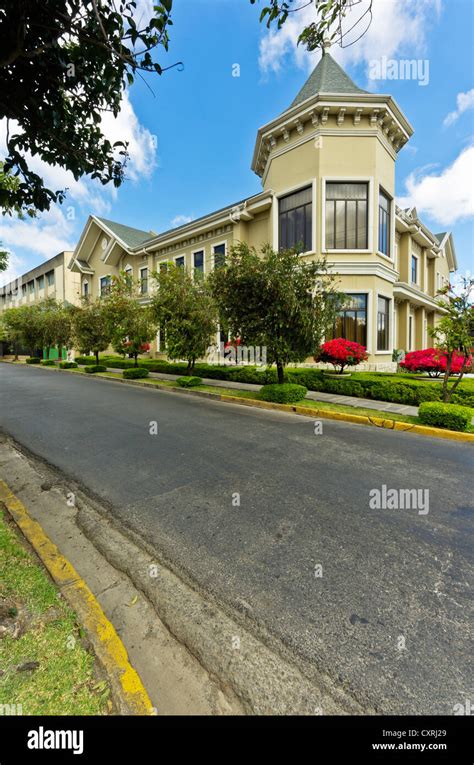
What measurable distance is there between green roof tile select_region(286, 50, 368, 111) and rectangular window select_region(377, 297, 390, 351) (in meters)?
10.4

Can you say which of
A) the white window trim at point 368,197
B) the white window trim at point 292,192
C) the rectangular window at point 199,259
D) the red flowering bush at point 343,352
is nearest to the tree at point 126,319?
the rectangular window at point 199,259

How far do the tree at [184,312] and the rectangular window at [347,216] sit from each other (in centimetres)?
757

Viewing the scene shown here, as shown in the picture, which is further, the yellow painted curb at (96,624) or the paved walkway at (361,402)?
the paved walkway at (361,402)

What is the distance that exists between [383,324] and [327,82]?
12.8 m

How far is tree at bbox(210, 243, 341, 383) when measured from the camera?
9.21m

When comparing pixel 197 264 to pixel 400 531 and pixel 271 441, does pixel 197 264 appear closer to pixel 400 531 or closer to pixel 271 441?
pixel 271 441

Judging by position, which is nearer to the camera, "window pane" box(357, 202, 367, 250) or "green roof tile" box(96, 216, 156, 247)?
"window pane" box(357, 202, 367, 250)

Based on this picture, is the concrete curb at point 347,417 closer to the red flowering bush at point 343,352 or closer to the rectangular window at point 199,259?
the red flowering bush at point 343,352

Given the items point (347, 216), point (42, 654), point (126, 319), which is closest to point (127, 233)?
point (126, 319)

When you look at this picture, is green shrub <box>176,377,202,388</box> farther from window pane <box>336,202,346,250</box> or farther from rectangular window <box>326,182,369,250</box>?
window pane <box>336,202,346,250</box>

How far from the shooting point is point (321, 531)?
10.9ft

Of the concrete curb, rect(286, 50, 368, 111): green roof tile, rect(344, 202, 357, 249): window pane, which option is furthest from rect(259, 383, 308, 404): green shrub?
rect(286, 50, 368, 111): green roof tile

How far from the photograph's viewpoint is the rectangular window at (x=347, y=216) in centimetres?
1596

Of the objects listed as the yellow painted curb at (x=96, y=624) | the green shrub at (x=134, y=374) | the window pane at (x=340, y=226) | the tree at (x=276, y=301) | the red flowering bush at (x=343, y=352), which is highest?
the window pane at (x=340, y=226)
